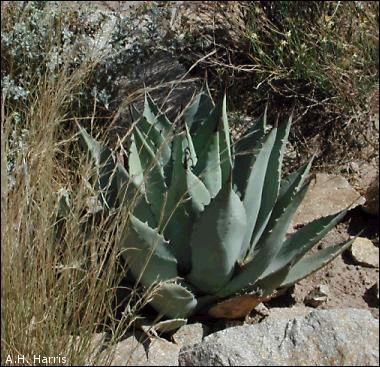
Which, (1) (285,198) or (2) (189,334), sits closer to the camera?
(2) (189,334)

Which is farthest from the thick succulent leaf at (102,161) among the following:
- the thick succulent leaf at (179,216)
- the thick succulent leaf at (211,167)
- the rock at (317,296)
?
the rock at (317,296)

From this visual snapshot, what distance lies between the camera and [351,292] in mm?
3811

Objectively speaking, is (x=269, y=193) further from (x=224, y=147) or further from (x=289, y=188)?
(x=224, y=147)

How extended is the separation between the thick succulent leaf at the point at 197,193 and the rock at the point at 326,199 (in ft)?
2.83

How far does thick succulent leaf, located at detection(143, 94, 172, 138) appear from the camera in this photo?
3.76m

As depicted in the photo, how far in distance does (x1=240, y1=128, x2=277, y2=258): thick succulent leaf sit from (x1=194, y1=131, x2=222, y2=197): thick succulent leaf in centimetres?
12

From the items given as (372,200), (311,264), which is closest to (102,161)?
(311,264)

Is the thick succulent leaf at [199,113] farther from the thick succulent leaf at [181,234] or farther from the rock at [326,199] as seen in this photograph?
the rock at [326,199]

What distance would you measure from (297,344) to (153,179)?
0.85 m

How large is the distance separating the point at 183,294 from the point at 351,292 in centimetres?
84

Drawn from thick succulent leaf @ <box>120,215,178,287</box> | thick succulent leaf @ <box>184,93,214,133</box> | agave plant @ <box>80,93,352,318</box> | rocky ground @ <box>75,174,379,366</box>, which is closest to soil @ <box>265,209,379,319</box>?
rocky ground @ <box>75,174,379,366</box>

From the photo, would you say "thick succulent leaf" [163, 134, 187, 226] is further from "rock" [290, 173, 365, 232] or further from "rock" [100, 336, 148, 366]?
"rock" [290, 173, 365, 232]

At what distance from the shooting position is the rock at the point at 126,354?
3.08 m

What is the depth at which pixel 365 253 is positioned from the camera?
3.96 m
